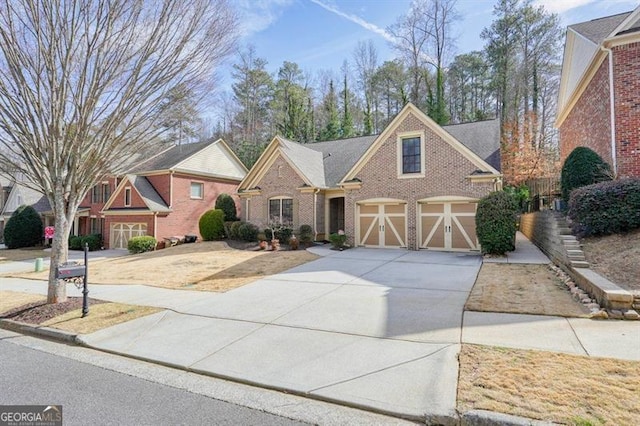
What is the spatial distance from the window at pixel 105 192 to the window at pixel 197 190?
22.5 feet

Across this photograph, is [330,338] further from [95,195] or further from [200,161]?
[95,195]

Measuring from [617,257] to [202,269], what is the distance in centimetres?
1206

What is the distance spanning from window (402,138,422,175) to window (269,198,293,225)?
21.5 feet

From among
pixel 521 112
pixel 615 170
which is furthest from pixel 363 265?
pixel 521 112

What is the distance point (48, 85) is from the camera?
708 centimetres

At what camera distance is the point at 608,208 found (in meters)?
9.03

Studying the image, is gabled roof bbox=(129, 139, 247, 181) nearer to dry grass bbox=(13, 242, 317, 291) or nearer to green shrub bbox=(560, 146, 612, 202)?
dry grass bbox=(13, 242, 317, 291)

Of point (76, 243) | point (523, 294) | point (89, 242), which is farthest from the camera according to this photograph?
point (76, 243)

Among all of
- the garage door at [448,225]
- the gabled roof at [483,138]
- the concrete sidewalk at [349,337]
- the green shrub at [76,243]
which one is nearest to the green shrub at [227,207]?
the green shrub at [76,243]

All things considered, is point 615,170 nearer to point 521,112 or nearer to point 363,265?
point 363,265

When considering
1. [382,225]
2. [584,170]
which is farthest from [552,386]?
[382,225]

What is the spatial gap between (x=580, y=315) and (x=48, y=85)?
11059 mm

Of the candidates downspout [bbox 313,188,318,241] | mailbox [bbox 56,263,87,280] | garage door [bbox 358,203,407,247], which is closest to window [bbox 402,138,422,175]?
garage door [bbox 358,203,407,247]

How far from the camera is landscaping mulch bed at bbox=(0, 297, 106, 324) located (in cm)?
696
